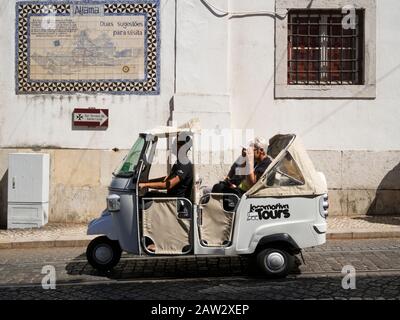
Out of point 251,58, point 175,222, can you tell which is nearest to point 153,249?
point 175,222

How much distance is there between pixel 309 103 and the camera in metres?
11.7

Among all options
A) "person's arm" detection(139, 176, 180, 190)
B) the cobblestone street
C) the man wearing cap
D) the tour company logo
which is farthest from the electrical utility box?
the tour company logo

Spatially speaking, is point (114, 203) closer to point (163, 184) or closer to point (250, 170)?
point (163, 184)

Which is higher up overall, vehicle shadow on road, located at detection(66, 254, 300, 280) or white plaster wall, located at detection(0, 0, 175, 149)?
white plaster wall, located at detection(0, 0, 175, 149)

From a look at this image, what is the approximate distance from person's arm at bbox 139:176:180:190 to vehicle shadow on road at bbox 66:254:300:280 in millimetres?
1191

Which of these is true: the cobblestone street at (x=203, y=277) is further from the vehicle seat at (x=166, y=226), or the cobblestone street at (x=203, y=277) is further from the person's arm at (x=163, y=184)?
the person's arm at (x=163, y=184)

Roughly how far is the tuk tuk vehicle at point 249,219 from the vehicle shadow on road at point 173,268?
0.39 m

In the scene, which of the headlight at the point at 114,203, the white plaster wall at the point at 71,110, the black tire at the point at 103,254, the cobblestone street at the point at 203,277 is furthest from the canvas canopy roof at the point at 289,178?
the white plaster wall at the point at 71,110

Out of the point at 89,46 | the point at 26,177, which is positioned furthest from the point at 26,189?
the point at 89,46

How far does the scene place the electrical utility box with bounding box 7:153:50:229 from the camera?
11.1 meters

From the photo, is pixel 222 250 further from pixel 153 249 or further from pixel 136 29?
pixel 136 29

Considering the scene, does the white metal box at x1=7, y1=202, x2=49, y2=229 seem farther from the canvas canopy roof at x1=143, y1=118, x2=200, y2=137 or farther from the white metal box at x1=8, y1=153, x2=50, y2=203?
the canvas canopy roof at x1=143, y1=118, x2=200, y2=137

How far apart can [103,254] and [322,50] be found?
6.88 metres

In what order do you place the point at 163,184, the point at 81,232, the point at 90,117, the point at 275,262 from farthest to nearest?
the point at 90,117, the point at 81,232, the point at 163,184, the point at 275,262
